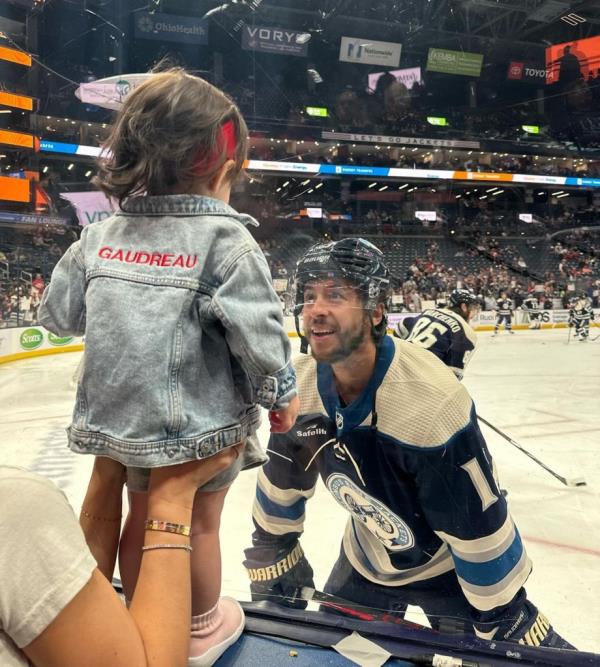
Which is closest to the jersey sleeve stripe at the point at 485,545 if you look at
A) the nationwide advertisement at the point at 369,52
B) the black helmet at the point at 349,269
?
the black helmet at the point at 349,269

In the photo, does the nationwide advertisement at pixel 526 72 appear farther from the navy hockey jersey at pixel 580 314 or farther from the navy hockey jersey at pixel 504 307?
the navy hockey jersey at pixel 580 314

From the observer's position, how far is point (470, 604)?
936 mm

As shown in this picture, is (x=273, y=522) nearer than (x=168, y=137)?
No

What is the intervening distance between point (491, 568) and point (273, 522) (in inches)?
17.4

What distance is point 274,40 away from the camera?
2.66 meters

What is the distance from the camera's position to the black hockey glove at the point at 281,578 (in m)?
1.13

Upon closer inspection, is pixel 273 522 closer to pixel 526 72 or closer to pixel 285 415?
pixel 285 415

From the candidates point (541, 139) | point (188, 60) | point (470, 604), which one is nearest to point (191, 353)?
point (470, 604)

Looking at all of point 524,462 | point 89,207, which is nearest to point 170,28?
point 89,207

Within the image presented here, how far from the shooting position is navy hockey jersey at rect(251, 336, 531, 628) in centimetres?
86

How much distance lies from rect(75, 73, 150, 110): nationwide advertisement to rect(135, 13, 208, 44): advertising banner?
0.36 metres

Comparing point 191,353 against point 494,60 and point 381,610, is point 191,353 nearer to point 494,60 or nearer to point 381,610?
point 381,610

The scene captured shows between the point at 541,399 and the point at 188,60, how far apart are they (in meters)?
3.22

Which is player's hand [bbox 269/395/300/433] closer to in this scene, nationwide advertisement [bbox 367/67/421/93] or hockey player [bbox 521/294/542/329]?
nationwide advertisement [bbox 367/67/421/93]
